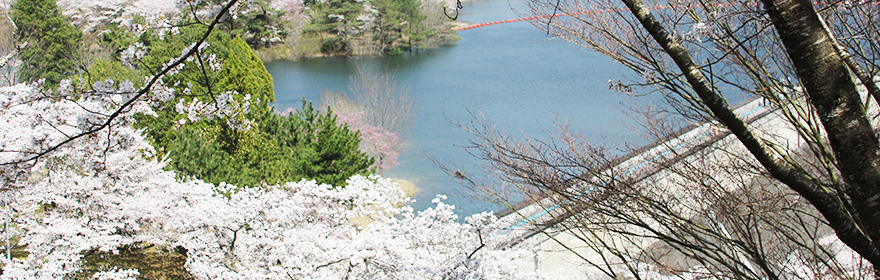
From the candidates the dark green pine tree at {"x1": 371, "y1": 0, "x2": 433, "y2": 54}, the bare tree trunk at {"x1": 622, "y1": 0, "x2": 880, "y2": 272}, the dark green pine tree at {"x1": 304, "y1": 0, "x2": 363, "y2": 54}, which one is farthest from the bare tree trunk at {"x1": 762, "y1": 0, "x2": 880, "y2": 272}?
the dark green pine tree at {"x1": 304, "y1": 0, "x2": 363, "y2": 54}

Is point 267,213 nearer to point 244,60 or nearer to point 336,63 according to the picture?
point 244,60

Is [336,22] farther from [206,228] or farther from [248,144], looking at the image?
[206,228]

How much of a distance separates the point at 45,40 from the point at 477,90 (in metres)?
12.4

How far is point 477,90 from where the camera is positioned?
17672 millimetres

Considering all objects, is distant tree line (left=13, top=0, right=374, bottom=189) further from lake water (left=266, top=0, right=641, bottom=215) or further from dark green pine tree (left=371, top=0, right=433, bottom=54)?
dark green pine tree (left=371, top=0, right=433, bottom=54)

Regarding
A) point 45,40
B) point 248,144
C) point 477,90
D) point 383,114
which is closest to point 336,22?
point 477,90

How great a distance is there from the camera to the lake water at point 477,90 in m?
13.7

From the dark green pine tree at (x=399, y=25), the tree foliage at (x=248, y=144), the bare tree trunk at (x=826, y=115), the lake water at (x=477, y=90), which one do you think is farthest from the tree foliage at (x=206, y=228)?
the dark green pine tree at (x=399, y=25)

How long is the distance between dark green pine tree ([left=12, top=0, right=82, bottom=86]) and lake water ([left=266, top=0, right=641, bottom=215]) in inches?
229

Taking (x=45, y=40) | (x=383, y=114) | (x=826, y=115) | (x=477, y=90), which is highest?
(x=826, y=115)

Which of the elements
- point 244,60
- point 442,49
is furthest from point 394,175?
point 442,49

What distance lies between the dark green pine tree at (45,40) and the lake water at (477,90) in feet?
19.1

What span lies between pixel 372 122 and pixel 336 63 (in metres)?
8.04

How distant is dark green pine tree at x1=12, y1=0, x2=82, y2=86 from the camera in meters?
15.4
